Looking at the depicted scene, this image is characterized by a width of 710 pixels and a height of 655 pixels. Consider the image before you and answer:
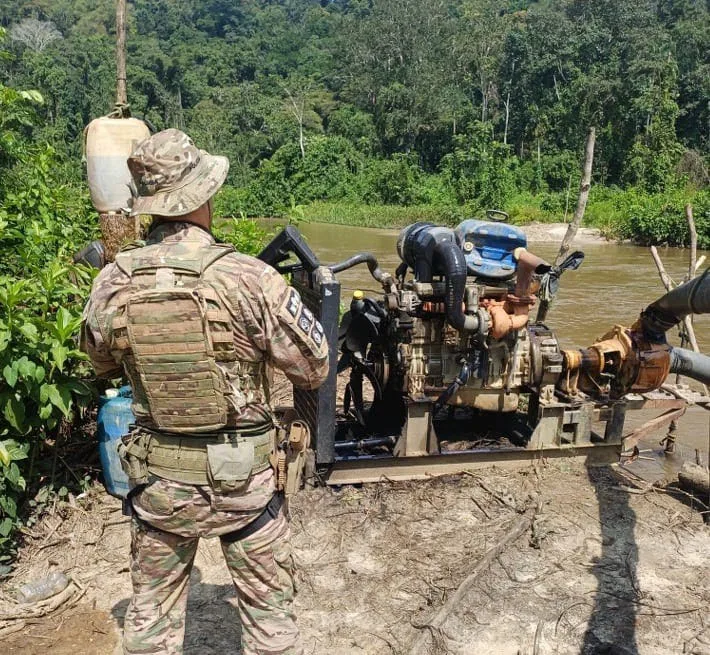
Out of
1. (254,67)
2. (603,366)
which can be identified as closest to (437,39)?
(254,67)

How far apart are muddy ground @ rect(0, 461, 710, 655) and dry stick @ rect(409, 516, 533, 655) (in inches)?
1.1

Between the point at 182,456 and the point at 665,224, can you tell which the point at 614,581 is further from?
the point at 665,224

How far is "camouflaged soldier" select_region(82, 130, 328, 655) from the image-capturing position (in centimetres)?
254

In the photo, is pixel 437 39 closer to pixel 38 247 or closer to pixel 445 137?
pixel 445 137

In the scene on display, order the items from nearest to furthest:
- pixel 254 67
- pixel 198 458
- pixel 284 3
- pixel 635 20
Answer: pixel 198 458
pixel 635 20
pixel 254 67
pixel 284 3

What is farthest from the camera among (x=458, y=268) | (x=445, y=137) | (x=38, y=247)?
(x=445, y=137)

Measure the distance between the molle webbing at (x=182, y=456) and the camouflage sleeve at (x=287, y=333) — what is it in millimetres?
318

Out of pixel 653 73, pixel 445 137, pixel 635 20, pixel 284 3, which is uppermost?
pixel 284 3

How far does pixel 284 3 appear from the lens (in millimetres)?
126688

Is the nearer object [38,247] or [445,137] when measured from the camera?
[38,247]

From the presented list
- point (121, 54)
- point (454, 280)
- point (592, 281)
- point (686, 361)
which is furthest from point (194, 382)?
point (592, 281)

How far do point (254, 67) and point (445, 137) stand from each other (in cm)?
3769

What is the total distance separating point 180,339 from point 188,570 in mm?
926

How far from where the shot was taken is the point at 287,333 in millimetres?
2619
